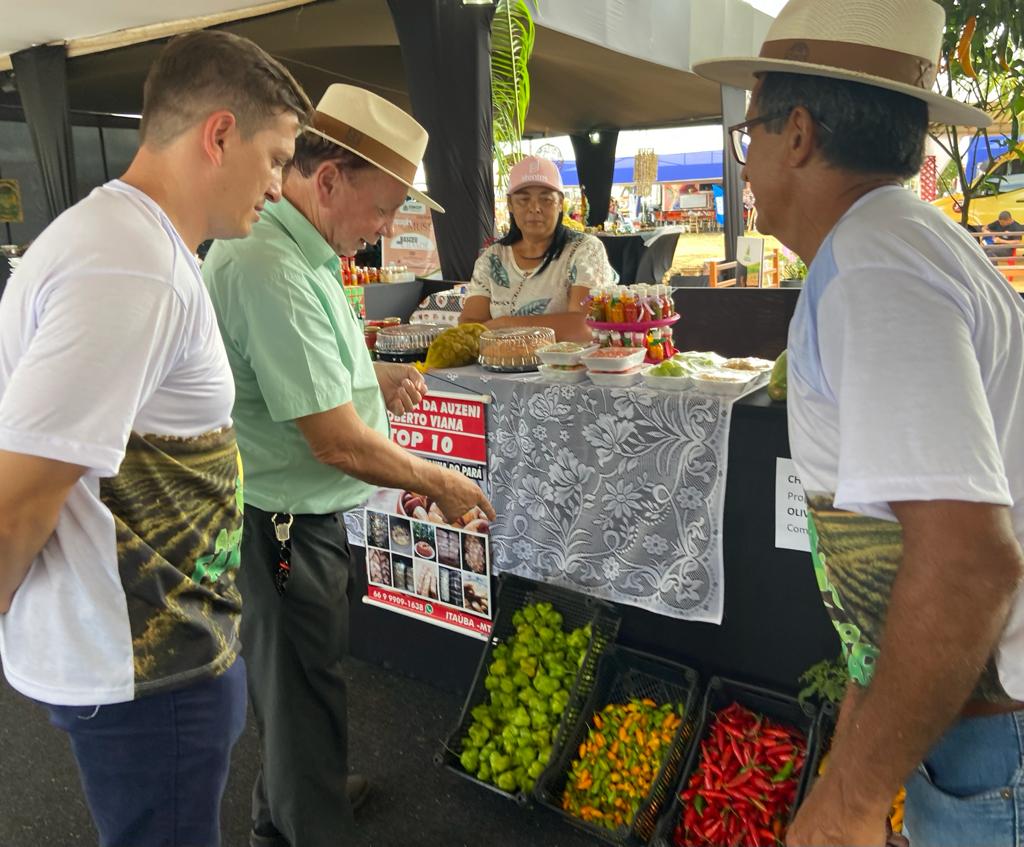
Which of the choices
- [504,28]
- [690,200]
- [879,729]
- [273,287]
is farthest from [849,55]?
[690,200]

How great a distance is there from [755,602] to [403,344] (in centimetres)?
137

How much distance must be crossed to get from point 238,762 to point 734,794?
1465 millimetres

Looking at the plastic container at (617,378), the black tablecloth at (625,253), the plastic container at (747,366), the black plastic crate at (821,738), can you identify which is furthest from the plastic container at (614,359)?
the black tablecloth at (625,253)

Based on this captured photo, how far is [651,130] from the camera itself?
16.2 metres

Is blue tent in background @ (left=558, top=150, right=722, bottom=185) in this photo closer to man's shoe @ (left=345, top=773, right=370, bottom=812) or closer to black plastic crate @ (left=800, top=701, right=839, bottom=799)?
man's shoe @ (left=345, top=773, right=370, bottom=812)

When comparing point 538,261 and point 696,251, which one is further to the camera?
point 696,251

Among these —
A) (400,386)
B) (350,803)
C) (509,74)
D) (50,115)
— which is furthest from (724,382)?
(50,115)

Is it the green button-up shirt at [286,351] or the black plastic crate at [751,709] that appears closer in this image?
the green button-up shirt at [286,351]

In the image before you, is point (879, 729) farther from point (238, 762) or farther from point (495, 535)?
point (238, 762)

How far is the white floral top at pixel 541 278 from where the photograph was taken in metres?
3.27

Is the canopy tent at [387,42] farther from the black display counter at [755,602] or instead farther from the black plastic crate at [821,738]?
the black plastic crate at [821,738]

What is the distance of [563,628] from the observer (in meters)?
2.28

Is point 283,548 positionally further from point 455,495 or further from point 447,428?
point 447,428

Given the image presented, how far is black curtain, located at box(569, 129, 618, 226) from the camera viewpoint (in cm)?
1567
